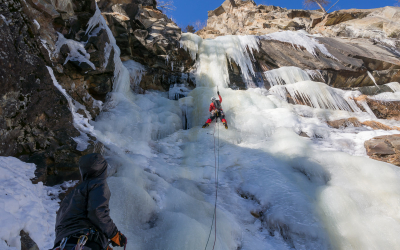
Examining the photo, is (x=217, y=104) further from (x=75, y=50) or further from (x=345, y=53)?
(x=345, y=53)

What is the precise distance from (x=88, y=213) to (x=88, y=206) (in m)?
0.05

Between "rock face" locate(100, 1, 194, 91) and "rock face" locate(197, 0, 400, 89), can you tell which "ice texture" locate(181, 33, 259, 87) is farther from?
"rock face" locate(100, 1, 194, 91)

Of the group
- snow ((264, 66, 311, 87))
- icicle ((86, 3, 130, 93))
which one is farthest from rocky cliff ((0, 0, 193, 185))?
snow ((264, 66, 311, 87))

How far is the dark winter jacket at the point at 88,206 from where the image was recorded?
1547mm

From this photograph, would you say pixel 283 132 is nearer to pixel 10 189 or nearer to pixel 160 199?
pixel 160 199

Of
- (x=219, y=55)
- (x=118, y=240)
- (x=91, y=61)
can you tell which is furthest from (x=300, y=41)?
(x=118, y=240)

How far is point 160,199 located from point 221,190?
1.15 metres

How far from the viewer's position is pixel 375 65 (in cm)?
921

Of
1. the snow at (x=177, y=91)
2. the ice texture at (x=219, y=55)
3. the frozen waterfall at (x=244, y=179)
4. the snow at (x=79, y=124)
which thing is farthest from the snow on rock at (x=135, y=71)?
the snow at (x=79, y=124)

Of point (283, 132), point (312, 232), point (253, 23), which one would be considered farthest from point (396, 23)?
point (312, 232)

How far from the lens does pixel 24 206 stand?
2156mm

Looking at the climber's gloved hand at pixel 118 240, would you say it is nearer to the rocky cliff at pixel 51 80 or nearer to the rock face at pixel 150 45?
the rocky cliff at pixel 51 80

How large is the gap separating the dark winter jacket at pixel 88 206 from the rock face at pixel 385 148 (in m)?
5.21

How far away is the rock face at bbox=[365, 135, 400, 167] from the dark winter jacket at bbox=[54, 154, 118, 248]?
5.21 meters
